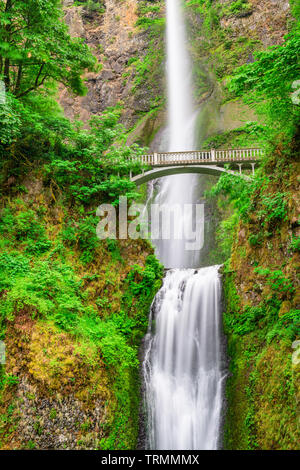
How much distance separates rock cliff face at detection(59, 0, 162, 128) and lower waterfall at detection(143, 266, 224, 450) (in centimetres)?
2040

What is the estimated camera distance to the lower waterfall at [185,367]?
655cm

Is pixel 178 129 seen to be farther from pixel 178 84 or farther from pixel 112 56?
pixel 112 56

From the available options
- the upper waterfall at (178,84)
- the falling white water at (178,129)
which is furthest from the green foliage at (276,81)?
the upper waterfall at (178,84)

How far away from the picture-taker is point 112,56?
1185 inches

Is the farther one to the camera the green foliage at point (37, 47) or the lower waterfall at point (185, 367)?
the green foliage at point (37, 47)

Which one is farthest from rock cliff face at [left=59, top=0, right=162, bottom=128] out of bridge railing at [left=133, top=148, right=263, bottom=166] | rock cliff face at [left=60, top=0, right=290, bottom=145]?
bridge railing at [left=133, top=148, right=263, bottom=166]

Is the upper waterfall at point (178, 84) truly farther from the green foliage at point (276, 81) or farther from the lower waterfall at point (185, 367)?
the green foliage at point (276, 81)

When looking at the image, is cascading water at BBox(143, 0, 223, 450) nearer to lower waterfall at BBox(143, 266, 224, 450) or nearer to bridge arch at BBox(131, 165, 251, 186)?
lower waterfall at BBox(143, 266, 224, 450)

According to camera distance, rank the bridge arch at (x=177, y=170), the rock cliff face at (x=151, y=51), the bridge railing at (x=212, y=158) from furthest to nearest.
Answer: the rock cliff face at (x=151, y=51), the bridge arch at (x=177, y=170), the bridge railing at (x=212, y=158)

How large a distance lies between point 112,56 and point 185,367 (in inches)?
1248

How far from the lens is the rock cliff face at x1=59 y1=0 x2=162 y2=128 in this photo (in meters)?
26.9

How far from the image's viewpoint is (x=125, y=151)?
→ 1055 centimetres

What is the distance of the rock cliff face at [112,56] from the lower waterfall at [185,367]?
20.4m

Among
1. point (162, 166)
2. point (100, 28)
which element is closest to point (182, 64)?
point (100, 28)
